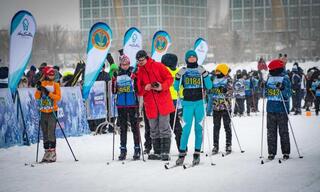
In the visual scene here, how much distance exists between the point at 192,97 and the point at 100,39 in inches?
288

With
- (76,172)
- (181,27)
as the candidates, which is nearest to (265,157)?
(76,172)

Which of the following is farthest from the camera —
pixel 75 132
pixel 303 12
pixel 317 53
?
pixel 303 12

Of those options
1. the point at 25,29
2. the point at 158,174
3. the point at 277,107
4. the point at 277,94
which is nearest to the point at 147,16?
the point at 25,29

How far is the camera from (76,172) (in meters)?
10.1

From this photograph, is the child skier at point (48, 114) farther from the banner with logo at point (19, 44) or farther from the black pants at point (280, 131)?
the black pants at point (280, 131)

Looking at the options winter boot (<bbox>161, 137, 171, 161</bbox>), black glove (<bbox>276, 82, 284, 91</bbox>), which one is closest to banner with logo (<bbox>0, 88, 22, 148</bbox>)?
winter boot (<bbox>161, 137, 171, 161</bbox>)

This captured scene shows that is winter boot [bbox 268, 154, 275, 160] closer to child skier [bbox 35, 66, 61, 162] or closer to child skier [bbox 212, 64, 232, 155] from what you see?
child skier [bbox 212, 64, 232, 155]

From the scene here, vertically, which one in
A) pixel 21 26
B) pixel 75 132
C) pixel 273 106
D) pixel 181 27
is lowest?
pixel 75 132

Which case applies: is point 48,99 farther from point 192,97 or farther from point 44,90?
point 192,97

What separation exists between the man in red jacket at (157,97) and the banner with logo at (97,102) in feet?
24.0

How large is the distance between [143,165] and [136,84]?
1.72 m

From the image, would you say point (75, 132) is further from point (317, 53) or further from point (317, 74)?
point (317, 53)

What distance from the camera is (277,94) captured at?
11.2 meters

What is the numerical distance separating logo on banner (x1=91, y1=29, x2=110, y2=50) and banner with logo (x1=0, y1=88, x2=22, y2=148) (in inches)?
148
